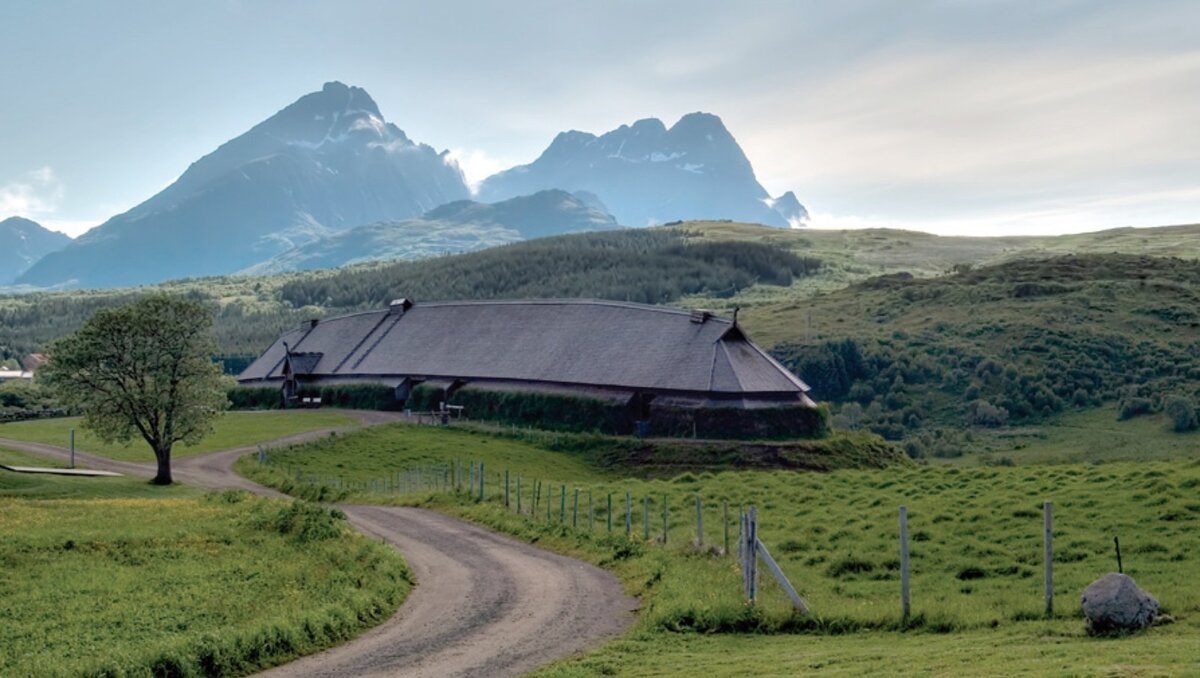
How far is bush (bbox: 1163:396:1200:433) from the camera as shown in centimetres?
8862

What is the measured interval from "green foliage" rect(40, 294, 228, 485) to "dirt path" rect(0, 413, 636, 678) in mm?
19586

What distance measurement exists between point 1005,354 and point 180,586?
107841 mm

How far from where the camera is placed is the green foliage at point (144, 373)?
2202 inches

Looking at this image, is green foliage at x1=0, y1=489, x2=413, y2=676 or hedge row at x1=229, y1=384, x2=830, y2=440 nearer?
green foliage at x1=0, y1=489, x2=413, y2=676

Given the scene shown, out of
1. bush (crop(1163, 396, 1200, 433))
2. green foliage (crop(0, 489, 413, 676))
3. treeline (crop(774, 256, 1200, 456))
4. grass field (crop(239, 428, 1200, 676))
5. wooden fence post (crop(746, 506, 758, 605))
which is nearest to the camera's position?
grass field (crop(239, 428, 1200, 676))

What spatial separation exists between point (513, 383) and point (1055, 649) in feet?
260

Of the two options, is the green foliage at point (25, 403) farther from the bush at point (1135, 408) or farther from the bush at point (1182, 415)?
the bush at point (1182, 415)

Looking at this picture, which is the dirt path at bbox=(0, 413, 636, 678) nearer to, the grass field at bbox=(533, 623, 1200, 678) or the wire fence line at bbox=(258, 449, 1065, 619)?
the grass field at bbox=(533, 623, 1200, 678)

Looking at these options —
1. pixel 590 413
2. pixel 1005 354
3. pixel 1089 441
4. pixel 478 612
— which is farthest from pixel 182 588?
pixel 1005 354

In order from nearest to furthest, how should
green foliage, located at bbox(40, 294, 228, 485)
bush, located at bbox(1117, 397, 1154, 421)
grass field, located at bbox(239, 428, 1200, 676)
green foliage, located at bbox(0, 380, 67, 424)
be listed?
grass field, located at bbox(239, 428, 1200, 676) → green foliage, located at bbox(40, 294, 228, 485) → bush, located at bbox(1117, 397, 1154, 421) → green foliage, located at bbox(0, 380, 67, 424)

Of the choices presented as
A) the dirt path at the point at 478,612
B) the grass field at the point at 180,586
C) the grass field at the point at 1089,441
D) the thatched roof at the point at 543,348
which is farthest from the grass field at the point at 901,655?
the grass field at the point at 1089,441

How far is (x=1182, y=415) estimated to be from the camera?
89.2 meters

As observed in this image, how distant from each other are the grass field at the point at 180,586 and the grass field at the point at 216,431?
30957 mm

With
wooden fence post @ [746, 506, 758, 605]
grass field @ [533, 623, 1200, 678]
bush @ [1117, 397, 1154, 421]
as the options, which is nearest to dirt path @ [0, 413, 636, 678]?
grass field @ [533, 623, 1200, 678]
